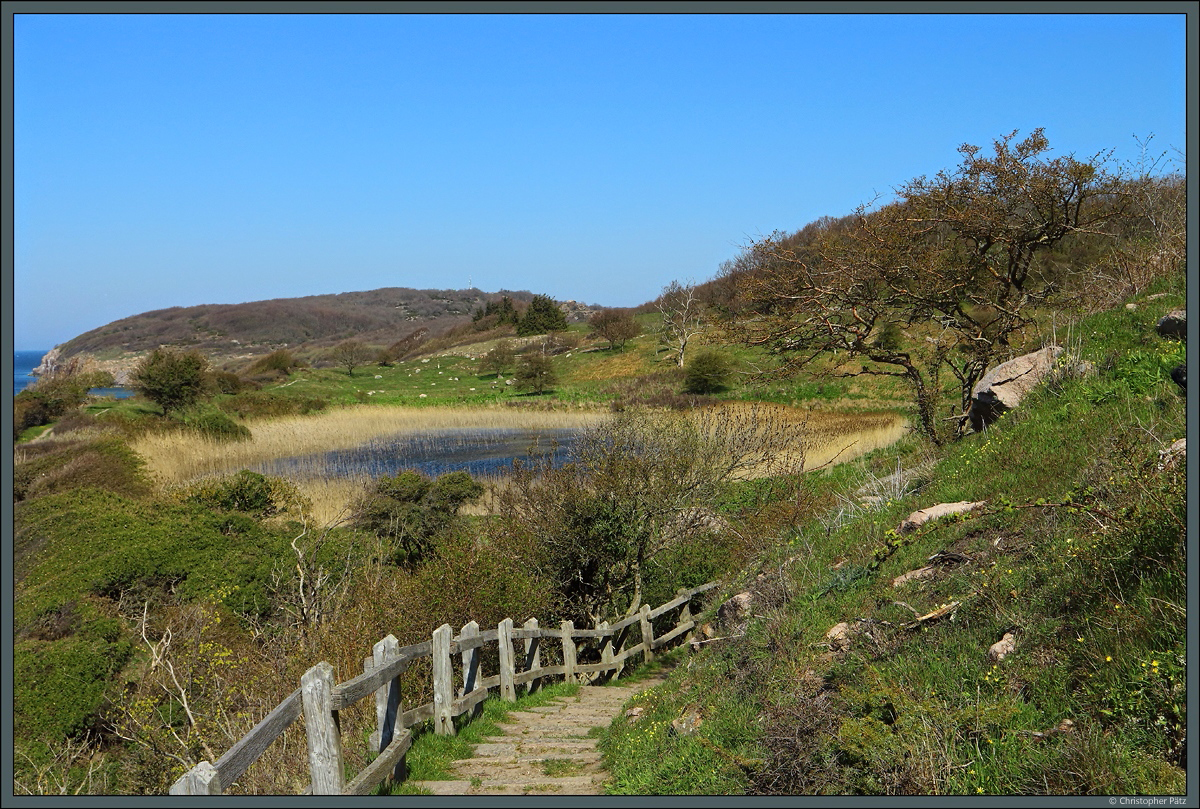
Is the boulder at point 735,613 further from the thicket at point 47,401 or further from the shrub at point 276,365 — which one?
the shrub at point 276,365

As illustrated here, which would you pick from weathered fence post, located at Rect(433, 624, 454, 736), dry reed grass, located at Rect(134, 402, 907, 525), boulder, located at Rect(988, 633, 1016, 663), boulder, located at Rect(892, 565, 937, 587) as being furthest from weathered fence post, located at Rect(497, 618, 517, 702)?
dry reed grass, located at Rect(134, 402, 907, 525)

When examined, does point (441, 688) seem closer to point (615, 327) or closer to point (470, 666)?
point (470, 666)

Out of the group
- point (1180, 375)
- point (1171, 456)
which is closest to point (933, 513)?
point (1171, 456)

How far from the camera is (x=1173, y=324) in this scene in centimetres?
909

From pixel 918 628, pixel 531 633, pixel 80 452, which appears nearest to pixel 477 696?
pixel 531 633

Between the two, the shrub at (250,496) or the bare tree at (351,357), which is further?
the bare tree at (351,357)

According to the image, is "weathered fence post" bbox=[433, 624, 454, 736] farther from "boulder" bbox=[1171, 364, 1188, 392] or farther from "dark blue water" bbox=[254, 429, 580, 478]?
"dark blue water" bbox=[254, 429, 580, 478]

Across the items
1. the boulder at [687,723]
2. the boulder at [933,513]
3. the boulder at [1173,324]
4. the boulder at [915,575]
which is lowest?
the boulder at [687,723]

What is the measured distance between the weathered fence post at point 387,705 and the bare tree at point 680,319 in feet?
148

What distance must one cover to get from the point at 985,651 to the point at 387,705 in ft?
12.7

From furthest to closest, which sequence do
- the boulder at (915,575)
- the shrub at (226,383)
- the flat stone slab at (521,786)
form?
the shrub at (226,383) → the boulder at (915,575) → the flat stone slab at (521,786)

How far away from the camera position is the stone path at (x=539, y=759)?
19.3 ft

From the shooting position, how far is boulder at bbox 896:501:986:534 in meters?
7.19

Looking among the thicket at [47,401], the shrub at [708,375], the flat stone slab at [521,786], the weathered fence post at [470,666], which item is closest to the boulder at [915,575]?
the flat stone slab at [521,786]
